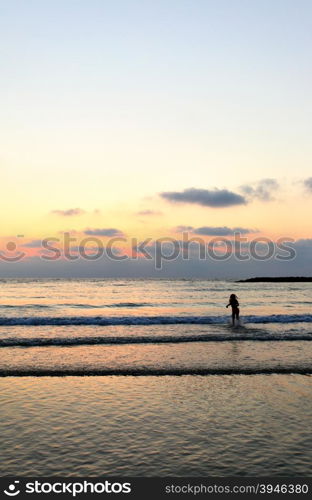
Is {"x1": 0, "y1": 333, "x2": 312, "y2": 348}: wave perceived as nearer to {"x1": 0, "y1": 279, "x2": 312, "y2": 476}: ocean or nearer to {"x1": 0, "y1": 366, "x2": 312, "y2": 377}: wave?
{"x1": 0, "y1": 279, "x2": 312, "y2": 476}: ocean

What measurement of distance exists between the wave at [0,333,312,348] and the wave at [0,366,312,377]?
6.23 meters

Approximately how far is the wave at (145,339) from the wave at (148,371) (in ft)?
20.4

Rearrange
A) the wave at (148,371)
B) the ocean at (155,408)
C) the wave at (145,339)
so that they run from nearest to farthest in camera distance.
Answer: the ocean at (155,408), the wave at (148,371), the wave at (145,339)

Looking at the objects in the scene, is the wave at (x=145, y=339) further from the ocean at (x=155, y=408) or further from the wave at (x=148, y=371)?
the wave at (x=148, y=371)

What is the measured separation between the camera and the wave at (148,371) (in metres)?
13.8

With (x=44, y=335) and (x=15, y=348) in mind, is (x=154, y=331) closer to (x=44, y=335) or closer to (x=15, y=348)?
(x=44, y=335)

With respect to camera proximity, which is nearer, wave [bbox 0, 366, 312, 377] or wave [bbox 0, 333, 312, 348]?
wave [bbox 0, 366, 312, 377]

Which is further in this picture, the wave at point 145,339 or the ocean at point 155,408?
the wave at point 145,339

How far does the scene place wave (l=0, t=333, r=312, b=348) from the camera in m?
20.7

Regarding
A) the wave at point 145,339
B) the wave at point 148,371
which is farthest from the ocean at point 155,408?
the wave at point 145,339

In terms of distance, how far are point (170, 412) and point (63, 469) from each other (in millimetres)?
3488

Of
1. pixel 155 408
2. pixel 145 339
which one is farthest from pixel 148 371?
pixel 145 339

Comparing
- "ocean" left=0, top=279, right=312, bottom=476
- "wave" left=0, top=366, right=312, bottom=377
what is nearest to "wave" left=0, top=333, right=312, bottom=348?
"ocean" left=0, top=279, right=312, bottom=476

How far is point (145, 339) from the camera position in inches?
862
